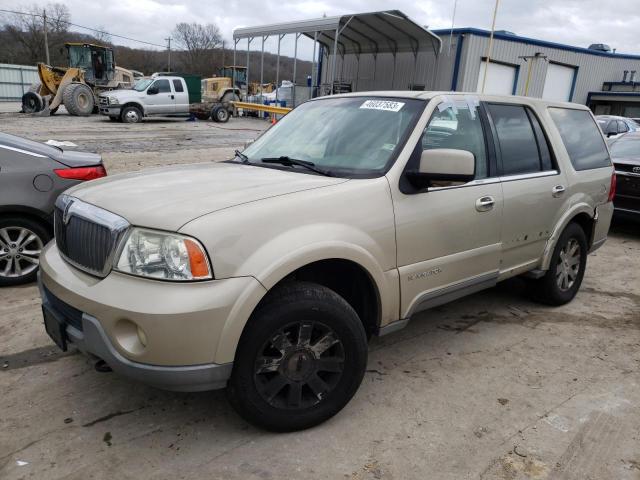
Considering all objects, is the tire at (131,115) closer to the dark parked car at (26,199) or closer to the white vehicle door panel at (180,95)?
the white vehicle door panel at (180,95)

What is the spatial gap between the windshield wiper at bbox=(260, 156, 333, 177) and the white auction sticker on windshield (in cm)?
64

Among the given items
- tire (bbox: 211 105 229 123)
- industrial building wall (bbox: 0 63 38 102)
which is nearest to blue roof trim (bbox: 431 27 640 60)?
tire (bbox: 211 105 229 123)

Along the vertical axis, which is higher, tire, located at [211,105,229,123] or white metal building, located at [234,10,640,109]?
white metal building, located at [234,10,640,109]

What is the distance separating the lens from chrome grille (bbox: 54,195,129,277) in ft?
8.05

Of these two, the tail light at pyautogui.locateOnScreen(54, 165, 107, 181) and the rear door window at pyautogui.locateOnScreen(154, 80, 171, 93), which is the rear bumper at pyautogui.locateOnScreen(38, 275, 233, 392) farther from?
the rear door window at pyautogui.locateOnScreen(154, 80, 171, 93)

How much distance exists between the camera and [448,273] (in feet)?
11.0

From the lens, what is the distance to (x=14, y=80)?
130ft

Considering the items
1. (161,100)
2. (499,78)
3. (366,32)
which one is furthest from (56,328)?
(499,78)

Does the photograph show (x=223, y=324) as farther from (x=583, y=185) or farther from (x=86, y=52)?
(x=86, y=52)

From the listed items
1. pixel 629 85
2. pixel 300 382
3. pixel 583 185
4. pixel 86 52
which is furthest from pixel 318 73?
pixel 300 382

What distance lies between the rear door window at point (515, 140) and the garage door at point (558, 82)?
27369 millimetres

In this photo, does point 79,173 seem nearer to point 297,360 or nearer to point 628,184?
point 297,360

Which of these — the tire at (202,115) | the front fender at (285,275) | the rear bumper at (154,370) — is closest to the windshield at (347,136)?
the front fender at (285,275)

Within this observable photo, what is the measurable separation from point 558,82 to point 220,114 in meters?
19.3
